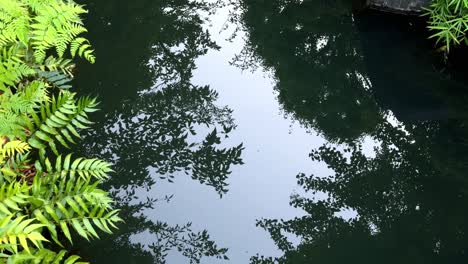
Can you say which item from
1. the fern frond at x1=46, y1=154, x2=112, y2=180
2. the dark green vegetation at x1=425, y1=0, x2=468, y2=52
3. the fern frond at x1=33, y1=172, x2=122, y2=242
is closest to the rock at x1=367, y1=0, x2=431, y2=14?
the dark green vegetation at x1=425, y1=0, x2=468, y2=52

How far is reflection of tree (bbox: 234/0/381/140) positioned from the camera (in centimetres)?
524

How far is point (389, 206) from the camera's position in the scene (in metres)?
4.22

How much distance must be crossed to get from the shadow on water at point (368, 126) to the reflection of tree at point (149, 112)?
27.8 inches

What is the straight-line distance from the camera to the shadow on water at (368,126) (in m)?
3.96

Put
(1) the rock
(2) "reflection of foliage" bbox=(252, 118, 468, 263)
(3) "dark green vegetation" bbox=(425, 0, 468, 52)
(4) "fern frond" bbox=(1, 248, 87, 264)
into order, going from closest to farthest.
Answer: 1. (4) "fern frond" bbox=(1, 248, 87, 264)
2. (2) "reflection of foliage" bbox=(252, 118, 468, 263)
3. (3) "dark green vegetation" bbox=(425, 0, 468, 52)
4. (1) the rock

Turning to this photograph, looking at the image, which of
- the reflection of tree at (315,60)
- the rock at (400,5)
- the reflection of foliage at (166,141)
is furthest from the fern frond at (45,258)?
the rock at (400,5)

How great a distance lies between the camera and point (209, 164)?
4504mm

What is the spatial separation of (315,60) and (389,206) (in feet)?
7.84

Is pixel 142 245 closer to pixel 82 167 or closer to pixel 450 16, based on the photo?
pixel 82 167

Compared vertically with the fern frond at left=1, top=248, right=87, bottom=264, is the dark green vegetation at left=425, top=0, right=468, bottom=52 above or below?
above

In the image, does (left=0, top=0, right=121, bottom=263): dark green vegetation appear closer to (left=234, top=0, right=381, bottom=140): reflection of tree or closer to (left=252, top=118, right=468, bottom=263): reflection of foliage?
(left=252, top=118, right=468, bottom=263): reflection of foliage

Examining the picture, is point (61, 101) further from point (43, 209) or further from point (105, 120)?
point (105, 120)

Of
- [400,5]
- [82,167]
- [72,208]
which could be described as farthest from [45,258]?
[400,5]

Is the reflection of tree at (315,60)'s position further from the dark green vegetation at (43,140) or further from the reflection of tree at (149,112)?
the dark green vegetation at (43,140)
